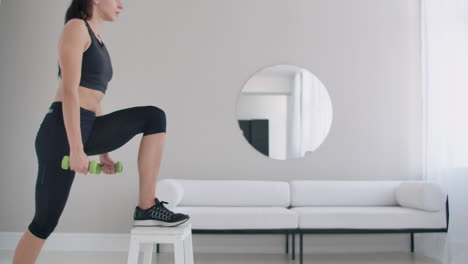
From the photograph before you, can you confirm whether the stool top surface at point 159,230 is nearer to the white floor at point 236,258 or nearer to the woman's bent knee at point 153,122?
the woman's bent knee at point 153,122

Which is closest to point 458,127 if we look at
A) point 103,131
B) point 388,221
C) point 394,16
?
point 388,221

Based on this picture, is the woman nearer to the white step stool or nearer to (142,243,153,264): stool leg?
the white step stool

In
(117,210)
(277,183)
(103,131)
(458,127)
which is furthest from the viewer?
(117,210)

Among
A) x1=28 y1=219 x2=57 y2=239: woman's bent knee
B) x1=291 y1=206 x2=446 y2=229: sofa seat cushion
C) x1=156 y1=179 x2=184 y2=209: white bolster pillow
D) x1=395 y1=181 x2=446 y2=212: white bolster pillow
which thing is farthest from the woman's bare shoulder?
x1=395 y1=181 x2=446 y2=212: white bolster pillow

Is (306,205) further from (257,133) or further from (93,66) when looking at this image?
(93,66)

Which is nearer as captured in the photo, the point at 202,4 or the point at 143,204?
the point at 143,204

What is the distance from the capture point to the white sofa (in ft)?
10.4

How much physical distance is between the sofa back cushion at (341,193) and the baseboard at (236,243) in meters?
0.43

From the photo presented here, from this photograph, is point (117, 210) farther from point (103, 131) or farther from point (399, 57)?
point (399, 57)

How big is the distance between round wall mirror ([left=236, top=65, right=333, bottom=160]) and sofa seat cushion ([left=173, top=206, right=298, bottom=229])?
0.99m

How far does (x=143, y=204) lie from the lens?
71.0 inches

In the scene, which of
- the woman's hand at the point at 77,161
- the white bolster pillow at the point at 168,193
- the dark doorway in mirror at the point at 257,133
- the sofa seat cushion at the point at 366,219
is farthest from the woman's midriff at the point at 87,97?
the dark doorway in mirror at the point at 257,133

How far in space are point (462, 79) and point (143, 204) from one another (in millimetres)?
2712

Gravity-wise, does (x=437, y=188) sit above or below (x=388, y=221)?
above
